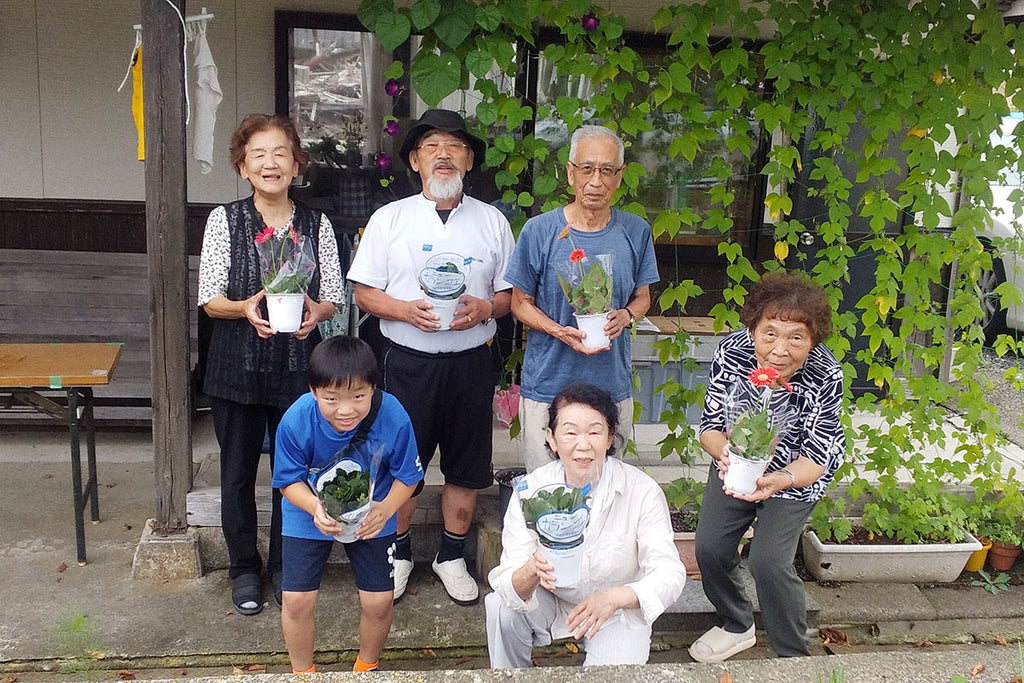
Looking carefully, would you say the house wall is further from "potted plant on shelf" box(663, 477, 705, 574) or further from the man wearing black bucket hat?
"potted plant on shelf" box(663, 477, 705, 574)

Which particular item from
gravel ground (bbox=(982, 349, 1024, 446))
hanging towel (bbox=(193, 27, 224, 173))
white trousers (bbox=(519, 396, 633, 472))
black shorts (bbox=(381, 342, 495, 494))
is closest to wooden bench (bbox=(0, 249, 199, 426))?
hanging towel (bbox=(193, 27, 224, 173))

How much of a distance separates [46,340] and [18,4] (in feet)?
6.64

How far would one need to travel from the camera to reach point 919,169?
3801 millimetres

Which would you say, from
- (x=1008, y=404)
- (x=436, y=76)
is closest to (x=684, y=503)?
(x=436, y=76)

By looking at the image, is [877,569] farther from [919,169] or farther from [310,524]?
[310,524]

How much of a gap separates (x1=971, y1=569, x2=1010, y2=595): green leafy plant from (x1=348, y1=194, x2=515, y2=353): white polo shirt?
8.28 ft

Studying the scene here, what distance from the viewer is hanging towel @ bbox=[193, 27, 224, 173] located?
11.6 ft

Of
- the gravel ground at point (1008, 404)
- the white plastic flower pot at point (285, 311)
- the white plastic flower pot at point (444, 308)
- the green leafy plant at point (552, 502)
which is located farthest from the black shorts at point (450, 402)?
the gravel ground at point (1008, 404)

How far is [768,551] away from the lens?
9.69 ft

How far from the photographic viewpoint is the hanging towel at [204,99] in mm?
3535

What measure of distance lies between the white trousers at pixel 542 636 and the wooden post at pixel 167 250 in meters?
1.71

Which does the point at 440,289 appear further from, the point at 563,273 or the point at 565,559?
the point at 565,559

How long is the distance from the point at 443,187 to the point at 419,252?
0.25 m

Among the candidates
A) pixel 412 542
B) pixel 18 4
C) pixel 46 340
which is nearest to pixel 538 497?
pixel 412 542
